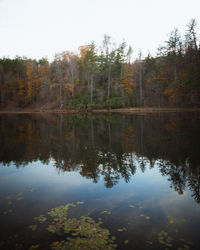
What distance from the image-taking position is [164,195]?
5215 mm

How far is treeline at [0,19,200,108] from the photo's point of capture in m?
45.6

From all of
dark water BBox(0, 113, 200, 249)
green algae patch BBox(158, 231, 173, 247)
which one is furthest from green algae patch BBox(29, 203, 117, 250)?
green algae patch BBox(158, 231, 173, 247)

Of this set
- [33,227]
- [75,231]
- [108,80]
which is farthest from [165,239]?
[108,80]

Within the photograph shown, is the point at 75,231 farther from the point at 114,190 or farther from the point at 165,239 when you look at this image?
the point at 114,190

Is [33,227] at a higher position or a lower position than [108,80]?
lower

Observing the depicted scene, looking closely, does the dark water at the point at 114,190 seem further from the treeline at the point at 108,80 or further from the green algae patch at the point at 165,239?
the treeline at the point at 108,80

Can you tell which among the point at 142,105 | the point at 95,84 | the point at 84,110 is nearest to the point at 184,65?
the point at 142,105

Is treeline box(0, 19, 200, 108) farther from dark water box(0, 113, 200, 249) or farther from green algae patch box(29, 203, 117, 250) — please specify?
green algae patch box(29, 203, 117, 250)

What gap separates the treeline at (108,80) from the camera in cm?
4559

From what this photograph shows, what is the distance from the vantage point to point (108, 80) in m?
53.1

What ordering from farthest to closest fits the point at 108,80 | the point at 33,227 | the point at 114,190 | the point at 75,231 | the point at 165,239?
the point at 108,80 → the point at 114,190 → the point at 33,227 → the point at 75,231 → the point at 165,239

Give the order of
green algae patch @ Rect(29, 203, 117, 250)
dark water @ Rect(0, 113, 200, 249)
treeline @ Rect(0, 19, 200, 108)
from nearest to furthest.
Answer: green algae patch @ Rect(29, 203, 117, 250) → dark water @ Rect(0, 113, 200, 249) → treeline @ Rect(0, 19, 200, 108)

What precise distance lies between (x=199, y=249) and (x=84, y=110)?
47680 millimetres

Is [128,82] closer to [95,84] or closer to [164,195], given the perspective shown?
[95,84]
